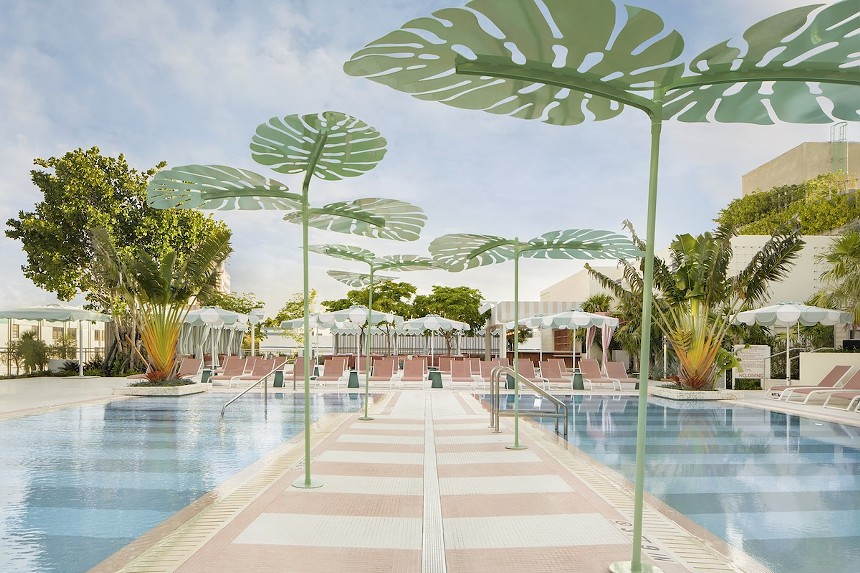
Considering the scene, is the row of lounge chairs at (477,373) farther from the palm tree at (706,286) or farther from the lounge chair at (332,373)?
the palm tree at (706,286)

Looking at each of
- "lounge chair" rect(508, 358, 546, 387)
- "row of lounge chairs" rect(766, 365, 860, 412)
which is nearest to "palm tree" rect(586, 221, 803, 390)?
"row of lounge chairs" rect(766, 365, 860, 412)

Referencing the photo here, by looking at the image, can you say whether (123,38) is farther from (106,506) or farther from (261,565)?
(261,565)

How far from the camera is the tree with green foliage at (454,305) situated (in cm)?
4138

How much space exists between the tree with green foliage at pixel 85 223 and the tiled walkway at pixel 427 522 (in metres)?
21.1

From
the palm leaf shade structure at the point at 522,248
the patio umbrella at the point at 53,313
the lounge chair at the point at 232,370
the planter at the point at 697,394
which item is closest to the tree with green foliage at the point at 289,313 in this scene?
the patio umbrella at the point at 53,313

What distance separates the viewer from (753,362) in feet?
69.2

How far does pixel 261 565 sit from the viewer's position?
4.06 meters

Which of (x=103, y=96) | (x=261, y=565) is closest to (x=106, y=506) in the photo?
(x=261, y=565)

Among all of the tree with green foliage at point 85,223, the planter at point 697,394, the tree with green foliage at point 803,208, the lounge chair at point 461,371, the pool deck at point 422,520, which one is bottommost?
the planter at point 697,394

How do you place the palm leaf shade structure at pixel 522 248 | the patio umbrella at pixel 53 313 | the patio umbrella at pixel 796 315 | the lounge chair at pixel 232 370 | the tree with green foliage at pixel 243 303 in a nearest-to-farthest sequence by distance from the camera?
the palm leaf shade structure at pixel 522 248 < the patio umbrella at pixel 796 315 < the lounge chair at pixel 232 370 < the patio umbrella at pixel 53 313 < the tree with green foliage at pixel 243 303

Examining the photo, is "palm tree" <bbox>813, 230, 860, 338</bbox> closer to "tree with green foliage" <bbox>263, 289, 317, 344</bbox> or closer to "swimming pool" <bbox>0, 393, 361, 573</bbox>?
"swimming pool" <bbox>0, 393, 361, 573</bbox>

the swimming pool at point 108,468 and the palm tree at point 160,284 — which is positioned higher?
the palm tree at point 160,284

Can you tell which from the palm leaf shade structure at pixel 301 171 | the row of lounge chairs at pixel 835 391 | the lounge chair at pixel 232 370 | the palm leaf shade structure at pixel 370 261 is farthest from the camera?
the lounge chair at pixel 232 370

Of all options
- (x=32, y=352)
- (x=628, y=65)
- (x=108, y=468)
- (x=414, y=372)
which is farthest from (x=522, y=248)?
(x=32, y=352)
